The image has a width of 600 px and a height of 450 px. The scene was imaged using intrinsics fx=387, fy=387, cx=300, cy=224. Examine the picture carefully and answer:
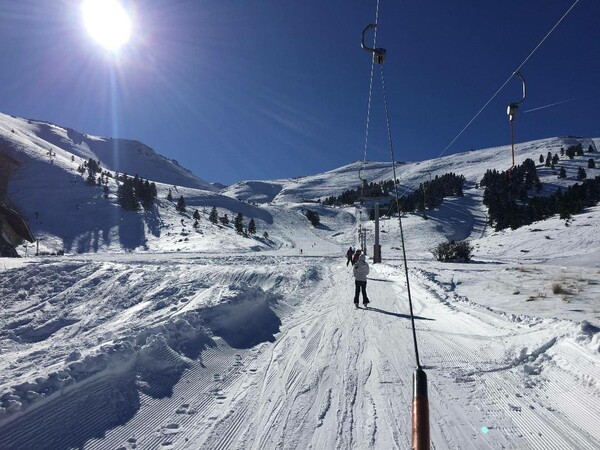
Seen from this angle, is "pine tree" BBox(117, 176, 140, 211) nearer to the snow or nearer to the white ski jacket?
the snow

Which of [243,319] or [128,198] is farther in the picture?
[128,198]

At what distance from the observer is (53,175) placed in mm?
106000

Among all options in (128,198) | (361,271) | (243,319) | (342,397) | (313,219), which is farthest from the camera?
(313,219)

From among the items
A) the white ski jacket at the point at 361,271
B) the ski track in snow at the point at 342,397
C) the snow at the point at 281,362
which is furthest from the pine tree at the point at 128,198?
the ski track in snow at the point at 342,397

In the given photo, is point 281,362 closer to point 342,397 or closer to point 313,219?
point 342,397

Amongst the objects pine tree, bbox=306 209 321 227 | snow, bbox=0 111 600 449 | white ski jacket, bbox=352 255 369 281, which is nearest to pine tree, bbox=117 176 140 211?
pine tree, bbox=306 209 321 227

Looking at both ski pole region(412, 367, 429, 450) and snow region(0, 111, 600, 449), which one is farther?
snow region(0, 111, 600, 449)

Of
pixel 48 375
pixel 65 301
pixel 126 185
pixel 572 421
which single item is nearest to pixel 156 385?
pixel 48 375

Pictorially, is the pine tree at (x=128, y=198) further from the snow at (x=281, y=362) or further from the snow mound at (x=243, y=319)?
the snow mound at (x=243, y=319)

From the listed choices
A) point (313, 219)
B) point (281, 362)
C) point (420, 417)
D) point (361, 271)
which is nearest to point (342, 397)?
point (281, 362)

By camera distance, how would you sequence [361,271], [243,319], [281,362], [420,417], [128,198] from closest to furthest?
[420,417]
[281,362]
[243,319]
[361,271]
[128,198]

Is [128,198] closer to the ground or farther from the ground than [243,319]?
farther from the ground

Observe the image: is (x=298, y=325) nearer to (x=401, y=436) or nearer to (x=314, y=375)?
(x=314, y=375)

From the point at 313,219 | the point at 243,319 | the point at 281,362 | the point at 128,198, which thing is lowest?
the point at 281,362
